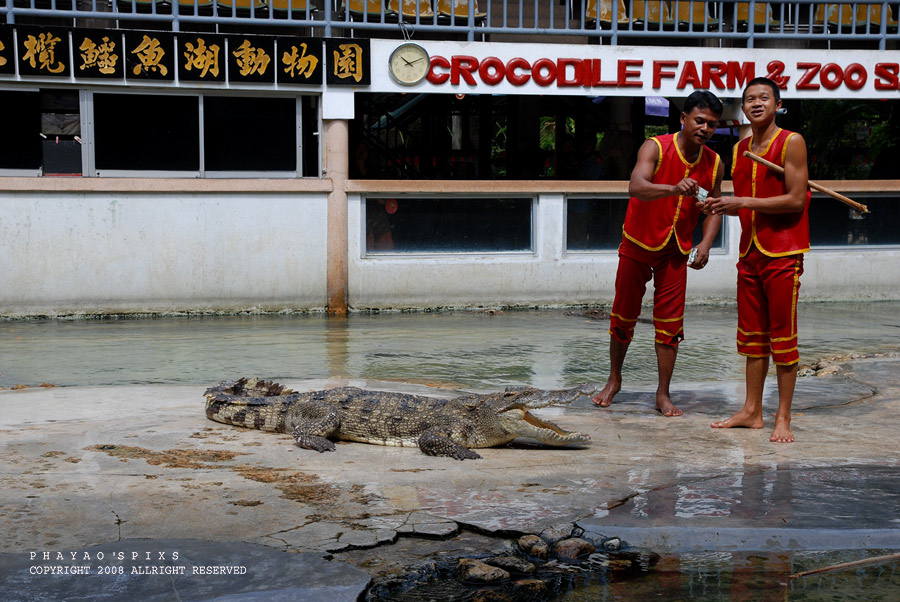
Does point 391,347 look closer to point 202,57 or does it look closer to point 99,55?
point 202,57

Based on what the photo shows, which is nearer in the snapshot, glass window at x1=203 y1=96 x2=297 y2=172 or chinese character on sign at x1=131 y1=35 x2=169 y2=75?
chinese character on sign at x1=131 y1=35 x2=169 y2=75

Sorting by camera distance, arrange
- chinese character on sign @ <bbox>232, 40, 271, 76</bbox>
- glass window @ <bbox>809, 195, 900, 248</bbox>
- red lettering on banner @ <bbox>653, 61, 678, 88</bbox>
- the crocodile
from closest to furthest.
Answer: the crocodile
chinese character on sign @ <bbox>232, 40, 271, 76</bbox>
red lettering on banner @ <bbox>653, 61, 678, 88</bbox>
glass window @ <bbox>809, 195, 900, 248</bbox>

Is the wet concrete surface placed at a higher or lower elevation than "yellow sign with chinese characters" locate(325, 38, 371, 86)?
lower

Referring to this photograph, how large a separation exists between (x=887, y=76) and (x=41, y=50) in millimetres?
10780

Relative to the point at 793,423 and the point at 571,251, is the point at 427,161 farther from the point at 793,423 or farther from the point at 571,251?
the point at 793,423

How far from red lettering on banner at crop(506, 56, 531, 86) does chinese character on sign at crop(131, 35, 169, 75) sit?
164 inches

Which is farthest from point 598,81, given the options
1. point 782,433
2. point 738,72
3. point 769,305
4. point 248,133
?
point 782,433

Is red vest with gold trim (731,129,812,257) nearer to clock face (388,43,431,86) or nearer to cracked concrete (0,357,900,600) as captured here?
cracked concrete (0,357,900,600)

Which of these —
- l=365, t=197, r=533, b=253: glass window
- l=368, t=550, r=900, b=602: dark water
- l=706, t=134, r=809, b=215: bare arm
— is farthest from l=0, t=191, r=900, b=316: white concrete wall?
l=368, t=550, r=900, b=602: dark water

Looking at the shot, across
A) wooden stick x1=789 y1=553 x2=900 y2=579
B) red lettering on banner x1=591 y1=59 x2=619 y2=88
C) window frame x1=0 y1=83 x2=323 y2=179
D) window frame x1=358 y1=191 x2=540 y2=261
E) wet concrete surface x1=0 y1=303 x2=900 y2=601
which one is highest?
red lettering on banner x1=591 y1=59 x2=619 y2=88

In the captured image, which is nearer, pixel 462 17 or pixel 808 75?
pixel 808 75

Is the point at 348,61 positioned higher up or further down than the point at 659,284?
higher up

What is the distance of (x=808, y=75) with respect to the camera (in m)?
13.2

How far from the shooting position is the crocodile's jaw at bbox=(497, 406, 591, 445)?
5.23m
